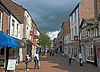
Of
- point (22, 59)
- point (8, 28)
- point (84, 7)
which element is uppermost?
point (84, 7)

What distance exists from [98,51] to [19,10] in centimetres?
1277

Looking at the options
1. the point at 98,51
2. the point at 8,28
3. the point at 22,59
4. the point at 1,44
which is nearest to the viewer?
the point at 1,44

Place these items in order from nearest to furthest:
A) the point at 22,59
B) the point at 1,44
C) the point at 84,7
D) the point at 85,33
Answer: the point at 1,44, the point at 22,59, the point at 85,33, the point at 84,7

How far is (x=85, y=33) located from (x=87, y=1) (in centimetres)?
767

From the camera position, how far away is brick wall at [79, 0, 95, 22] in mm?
23744

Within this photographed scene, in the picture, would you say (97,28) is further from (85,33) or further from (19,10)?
(19,10)

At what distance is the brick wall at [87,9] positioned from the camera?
77.9 ft

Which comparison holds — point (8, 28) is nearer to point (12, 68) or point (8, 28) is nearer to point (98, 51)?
point (12, 68)

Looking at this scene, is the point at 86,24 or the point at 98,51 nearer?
the point at 98,51

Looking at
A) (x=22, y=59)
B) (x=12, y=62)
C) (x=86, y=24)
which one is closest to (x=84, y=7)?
(x=86, y=24)

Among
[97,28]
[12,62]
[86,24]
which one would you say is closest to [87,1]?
[86,24]

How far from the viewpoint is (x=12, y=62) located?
365 inches

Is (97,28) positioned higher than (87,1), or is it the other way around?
(87,1)

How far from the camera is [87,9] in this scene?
2453 cm
